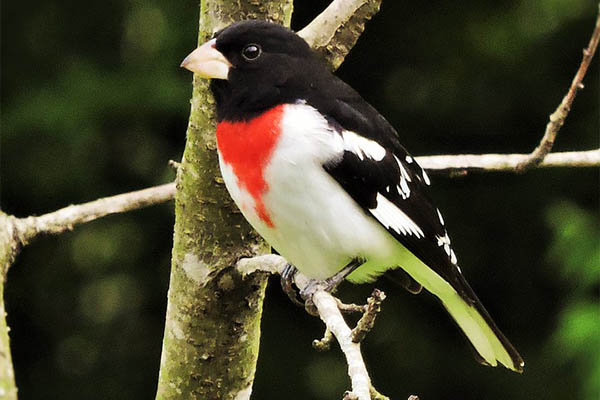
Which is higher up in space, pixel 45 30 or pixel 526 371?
pixel 45 30

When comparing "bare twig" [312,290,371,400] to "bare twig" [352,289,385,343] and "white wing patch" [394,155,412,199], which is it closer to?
"bare twig" [352,289,385,343]

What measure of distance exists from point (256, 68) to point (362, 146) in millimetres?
288

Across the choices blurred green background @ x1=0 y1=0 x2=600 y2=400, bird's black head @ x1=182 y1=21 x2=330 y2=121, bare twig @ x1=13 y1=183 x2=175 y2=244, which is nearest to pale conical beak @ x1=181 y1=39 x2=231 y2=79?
bird's black head @ x1=182 y1=21 x2=330 y2=121

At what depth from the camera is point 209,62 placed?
1908 millimetres

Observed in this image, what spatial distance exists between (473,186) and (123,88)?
1.38 m

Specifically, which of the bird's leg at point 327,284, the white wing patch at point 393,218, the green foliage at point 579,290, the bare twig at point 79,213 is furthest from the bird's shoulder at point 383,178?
the green foliage at point 579,290

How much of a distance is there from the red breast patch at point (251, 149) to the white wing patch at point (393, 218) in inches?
10.0

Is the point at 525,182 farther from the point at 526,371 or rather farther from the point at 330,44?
the point at 330,44

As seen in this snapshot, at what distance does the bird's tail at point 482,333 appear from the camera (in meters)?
2.14

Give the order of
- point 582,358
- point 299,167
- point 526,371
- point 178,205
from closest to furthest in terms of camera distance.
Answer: point 299,167 < point 178,205 < point 582,358 < point 526,371

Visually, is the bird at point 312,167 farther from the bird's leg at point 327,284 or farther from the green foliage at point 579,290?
the green foliage at point 579,290

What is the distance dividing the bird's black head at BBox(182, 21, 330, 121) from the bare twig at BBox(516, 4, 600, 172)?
1.60 ft

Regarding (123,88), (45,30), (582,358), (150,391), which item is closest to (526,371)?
(582,358)

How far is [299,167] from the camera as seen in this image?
1.83 meters
